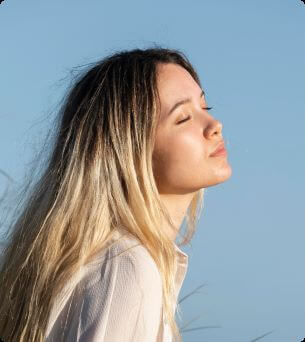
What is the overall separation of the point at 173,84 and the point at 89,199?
855 mm

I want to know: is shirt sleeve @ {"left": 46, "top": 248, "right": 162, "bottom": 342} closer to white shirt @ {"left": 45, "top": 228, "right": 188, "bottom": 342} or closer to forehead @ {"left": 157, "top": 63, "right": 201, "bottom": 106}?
white shirt @ {"left": 45, "top": 228, "right": 188, "bottom": 342}

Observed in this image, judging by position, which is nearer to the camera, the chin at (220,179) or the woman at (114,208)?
the woman at (114,208)

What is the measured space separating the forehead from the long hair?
0.15 feet

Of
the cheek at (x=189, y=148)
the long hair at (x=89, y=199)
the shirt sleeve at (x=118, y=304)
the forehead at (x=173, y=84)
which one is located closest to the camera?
the shirt sleeve at (x=118, y=304)

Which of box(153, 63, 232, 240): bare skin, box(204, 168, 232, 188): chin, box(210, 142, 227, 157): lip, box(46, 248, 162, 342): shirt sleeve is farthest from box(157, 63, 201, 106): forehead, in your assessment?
box(46, 248, 162, 342): shirt sleeve

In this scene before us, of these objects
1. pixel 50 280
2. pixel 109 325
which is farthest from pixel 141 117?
pixel 109 325

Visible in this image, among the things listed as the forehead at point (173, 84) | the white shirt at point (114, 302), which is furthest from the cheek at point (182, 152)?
the white shirt at point (114, 302)

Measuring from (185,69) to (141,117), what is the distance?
750 millimetres

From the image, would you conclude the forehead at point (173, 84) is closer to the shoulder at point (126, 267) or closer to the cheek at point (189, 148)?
the cheek at point (189, 148)

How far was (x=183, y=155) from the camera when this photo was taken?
3822mm

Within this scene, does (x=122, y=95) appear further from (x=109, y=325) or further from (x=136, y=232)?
(x=109, y=325)

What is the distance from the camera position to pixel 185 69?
4492 millimetres

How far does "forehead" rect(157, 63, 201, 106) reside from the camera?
156 inches

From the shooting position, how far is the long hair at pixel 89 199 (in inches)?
133
